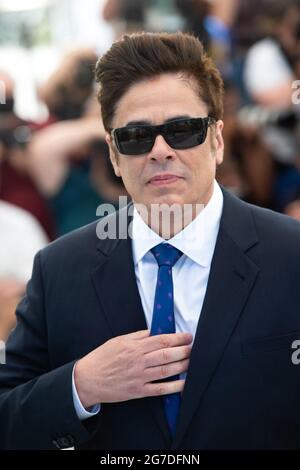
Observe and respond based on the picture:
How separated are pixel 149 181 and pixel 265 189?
2.17 m

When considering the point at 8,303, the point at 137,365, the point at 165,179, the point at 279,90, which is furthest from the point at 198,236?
the point at 279,90

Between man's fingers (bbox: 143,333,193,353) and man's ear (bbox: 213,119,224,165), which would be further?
man's ear (bbox: 213,119,224,165)

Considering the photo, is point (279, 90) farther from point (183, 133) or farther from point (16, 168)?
point (183, 133)

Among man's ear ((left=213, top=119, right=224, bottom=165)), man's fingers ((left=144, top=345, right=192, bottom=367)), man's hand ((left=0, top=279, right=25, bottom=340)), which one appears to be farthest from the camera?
man's hand ((left=0, top=279, right=25, bottom=340))

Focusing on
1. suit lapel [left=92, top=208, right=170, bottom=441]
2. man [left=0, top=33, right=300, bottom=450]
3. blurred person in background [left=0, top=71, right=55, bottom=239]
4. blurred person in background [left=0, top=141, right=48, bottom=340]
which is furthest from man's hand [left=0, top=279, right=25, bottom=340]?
suit lapel [left=92, top=208, right=170, bottom=441]

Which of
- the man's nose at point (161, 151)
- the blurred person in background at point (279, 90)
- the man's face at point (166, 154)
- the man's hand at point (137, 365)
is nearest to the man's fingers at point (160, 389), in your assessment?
the man's hand at point (137, 365)

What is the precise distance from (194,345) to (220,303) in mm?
136

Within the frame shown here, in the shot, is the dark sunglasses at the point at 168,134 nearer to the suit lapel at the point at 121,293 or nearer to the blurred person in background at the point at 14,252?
the suit lapel at the point at 121,293

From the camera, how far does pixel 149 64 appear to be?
2131 mm

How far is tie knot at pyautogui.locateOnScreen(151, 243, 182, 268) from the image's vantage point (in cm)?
219

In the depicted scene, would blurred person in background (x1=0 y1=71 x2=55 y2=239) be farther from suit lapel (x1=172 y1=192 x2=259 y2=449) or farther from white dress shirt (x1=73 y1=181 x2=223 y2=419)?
suit lapel (x1=172 y1=192 x2=259 y2=449)

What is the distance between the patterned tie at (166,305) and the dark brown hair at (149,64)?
1.34 ft

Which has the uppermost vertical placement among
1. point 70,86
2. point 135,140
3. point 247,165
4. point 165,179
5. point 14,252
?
point 70,86

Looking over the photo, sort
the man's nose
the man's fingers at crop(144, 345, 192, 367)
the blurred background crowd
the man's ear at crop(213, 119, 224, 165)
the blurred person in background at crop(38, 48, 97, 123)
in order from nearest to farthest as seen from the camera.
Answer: the man's fingers at crop(144, 345, 192, 367)
the man's nose
the man's ear at crop(213, 119, 224, 165)
the blurred background crowd
the blurred person in background at crop(38, 48, 97, 123)
